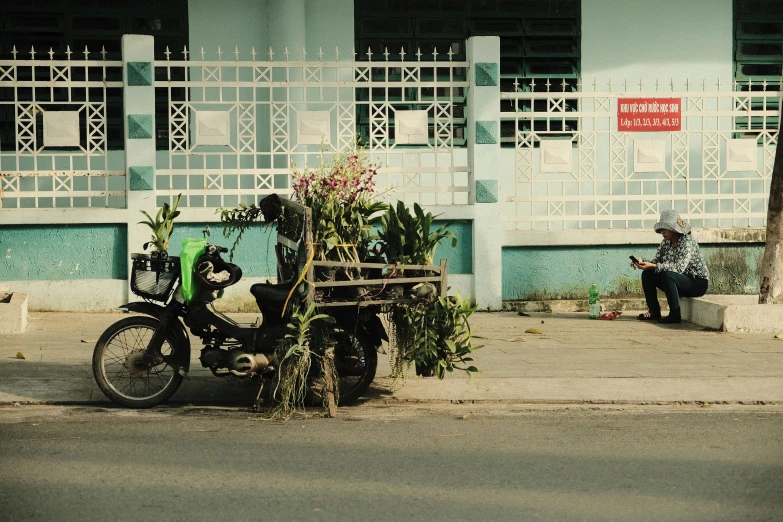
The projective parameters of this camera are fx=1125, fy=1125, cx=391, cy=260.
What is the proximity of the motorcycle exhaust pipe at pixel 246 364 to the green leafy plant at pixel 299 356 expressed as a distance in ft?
0.53

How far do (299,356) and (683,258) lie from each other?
5.69 metres

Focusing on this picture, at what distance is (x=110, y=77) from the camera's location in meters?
14.0

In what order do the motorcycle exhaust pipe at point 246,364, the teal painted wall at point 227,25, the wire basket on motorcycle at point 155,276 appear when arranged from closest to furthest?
the motorcycle exhaust pipe at point 246,364 < the wire basket on motorcycle at point 155,276 < the teal painted wall at point 227,25

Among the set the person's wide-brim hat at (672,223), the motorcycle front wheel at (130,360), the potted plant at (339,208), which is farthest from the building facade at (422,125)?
the motorcycle front wheel at (130,360)

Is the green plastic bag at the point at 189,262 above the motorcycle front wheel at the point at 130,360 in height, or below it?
above

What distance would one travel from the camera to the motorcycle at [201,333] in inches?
290

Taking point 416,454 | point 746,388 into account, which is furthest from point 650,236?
point 416,454

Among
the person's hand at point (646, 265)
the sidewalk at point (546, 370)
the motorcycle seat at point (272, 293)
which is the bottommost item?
the sidewalk at point (546, 370)

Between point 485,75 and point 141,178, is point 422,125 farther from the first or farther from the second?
point 141,178

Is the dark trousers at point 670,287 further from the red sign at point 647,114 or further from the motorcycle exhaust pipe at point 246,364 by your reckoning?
the motorcycle exhaust pipe at point 246,364

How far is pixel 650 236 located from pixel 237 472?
7.80 metres

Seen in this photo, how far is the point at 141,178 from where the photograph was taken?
1163cm

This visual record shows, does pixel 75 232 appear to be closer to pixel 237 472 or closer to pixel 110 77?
pixel 110 77

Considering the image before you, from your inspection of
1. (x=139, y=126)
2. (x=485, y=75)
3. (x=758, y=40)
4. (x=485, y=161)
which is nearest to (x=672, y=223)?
(x=485, y=161)
